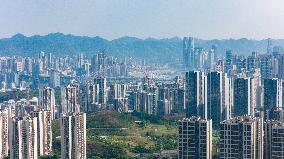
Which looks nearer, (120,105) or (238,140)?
(238,140)

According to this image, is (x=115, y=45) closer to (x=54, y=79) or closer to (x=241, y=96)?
(x=54, y=79)

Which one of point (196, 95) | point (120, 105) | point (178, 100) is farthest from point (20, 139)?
point (178, 100)

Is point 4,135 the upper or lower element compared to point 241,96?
lower

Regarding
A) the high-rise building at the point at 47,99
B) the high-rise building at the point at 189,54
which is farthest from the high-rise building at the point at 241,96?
the high-rise building at the point at 189,54

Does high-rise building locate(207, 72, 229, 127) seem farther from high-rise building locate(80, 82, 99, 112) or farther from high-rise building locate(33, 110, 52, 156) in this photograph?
high-rise building locate(33, 110, 52, 156)

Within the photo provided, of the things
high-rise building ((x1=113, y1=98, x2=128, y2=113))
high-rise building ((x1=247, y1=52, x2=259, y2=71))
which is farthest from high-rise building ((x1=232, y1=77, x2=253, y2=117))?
high-rise building ((x1=247, y1=52, x2=259, y2=71))
